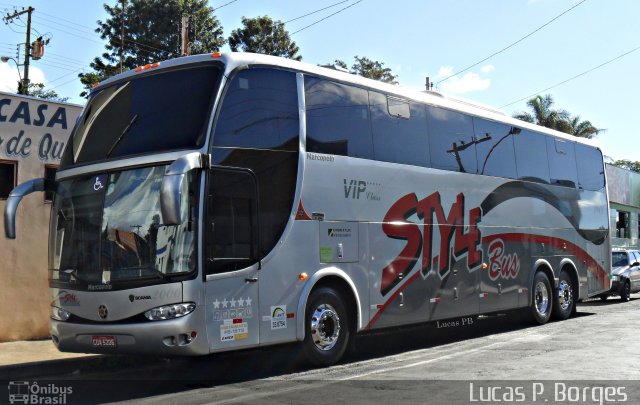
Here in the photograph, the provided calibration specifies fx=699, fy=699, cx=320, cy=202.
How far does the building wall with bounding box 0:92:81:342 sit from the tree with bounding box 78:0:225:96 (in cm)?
3627

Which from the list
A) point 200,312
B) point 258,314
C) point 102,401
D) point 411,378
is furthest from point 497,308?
point 102,401

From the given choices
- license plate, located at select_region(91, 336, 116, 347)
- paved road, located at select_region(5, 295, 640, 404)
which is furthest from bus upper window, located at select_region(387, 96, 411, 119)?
license plate, located at select_region(91, 336, 116, 347)

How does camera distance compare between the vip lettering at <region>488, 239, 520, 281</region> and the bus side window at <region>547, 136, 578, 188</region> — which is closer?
the vip lettering at <region>488, 239, 520, 281</region>

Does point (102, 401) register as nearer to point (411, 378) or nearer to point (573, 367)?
point (411, 378)

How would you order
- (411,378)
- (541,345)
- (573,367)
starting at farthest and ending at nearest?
1. (541,345)
2. (573,367)
3. (411,378)

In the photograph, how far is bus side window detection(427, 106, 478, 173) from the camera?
1239cm

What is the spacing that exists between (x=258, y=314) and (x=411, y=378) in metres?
2.03

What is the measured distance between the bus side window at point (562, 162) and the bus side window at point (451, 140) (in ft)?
12.0

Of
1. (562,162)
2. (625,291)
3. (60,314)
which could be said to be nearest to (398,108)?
(60,314)

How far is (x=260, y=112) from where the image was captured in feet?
29.6

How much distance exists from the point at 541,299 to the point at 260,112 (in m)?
9.35

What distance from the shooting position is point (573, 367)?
917cm

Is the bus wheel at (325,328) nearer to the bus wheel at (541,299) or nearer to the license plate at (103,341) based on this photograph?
the license plate at (103,341)

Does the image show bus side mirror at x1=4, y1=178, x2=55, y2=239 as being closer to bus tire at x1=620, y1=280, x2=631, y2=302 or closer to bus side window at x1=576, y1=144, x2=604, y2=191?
bus side window at x1=576, y1=144, x2=604, y2=191
